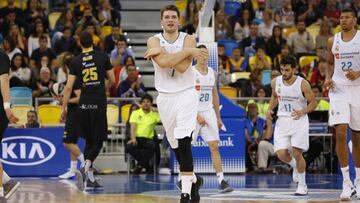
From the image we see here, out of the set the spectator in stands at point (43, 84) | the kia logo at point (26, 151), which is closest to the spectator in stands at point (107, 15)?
the spectator in stands at point (43, 84)

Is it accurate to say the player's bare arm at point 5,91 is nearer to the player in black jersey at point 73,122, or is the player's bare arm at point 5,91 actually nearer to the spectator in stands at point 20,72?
the player in black jersey at point 73,122

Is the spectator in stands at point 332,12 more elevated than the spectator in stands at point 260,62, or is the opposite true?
the spectator in stands at point 332,12

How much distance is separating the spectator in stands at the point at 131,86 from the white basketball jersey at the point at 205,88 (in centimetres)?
604

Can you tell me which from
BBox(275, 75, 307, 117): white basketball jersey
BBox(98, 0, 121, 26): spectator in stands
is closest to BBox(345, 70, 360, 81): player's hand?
BBox(275, 75, 307, 117): white basketball jersey

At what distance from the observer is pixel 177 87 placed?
33.2 ft

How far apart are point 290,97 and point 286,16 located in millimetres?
11485

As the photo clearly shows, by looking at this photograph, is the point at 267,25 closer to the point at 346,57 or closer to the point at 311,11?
the point at 311,11

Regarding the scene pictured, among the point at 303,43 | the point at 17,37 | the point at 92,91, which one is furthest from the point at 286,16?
the point at 92,91

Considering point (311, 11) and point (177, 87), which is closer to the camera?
point (177, 87)

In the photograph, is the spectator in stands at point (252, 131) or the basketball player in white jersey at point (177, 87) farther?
the spectator in stands at point (252, 131)

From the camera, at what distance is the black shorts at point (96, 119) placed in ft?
47.4

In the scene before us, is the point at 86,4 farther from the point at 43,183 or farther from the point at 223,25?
the point at 43,183

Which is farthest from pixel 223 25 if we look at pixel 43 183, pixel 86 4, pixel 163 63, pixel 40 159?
pixel 163 63

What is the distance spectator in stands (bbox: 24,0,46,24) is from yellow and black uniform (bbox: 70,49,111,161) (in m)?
9.36
